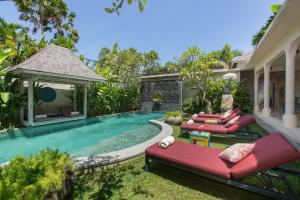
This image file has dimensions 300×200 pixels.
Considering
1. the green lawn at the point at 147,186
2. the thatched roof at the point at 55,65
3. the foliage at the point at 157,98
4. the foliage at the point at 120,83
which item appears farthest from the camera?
the foliage at the point at 157,98

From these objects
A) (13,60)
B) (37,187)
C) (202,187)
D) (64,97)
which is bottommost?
(202,187)

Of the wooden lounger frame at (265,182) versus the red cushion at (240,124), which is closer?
the wooden lounger frame at (265,182)

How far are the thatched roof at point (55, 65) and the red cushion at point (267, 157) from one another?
1080 cm

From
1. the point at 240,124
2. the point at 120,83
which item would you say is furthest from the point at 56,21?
the point at 240,124

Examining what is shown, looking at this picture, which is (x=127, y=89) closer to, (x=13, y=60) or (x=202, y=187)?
(x=13, y=60)

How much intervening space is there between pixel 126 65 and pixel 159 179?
1581 centimetres

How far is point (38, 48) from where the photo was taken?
12734mm

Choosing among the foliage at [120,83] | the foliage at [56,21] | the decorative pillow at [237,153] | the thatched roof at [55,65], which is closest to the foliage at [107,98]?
the foliage at [120,83]

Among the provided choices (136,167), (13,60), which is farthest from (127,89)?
(136,167)

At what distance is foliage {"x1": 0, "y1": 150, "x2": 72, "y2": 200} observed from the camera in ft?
7.16

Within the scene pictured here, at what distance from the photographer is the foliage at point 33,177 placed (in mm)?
2184

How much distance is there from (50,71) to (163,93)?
42.3 feet

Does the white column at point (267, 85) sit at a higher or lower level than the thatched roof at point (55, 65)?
lower

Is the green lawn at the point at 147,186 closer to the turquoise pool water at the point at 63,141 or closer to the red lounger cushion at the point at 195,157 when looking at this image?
the red lounger cushion at the point at 195,157
